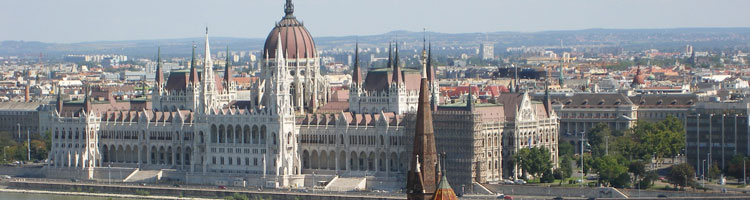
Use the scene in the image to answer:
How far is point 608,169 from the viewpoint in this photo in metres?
112

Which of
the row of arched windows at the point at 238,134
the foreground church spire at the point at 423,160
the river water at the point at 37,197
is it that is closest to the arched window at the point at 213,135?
the row of arched windows at the point at 238,134

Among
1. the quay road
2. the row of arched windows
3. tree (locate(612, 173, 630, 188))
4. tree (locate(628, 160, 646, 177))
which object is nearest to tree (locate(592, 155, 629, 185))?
tree (locate(612, 173, 630, 188))

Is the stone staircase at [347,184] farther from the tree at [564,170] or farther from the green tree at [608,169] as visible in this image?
the green tree at [608,169]

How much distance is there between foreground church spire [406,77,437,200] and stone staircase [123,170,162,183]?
74357mm

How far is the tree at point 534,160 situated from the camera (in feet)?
381

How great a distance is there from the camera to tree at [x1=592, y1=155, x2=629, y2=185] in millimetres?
111625

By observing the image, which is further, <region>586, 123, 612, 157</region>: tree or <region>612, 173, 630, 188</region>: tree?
<region>586, 123, 612, 157</region>: tree

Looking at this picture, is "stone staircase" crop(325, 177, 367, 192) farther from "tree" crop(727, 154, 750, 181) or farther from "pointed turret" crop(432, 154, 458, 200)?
"pointed turret" crop(432, 154, 458, 200)

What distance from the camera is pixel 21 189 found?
130 m

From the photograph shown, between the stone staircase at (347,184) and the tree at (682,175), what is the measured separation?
2046 cm

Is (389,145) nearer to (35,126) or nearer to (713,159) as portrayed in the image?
(713,159)

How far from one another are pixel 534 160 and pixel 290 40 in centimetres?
2267

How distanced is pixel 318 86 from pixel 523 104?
18.9 meters

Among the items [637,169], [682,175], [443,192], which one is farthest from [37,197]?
[443,192]
